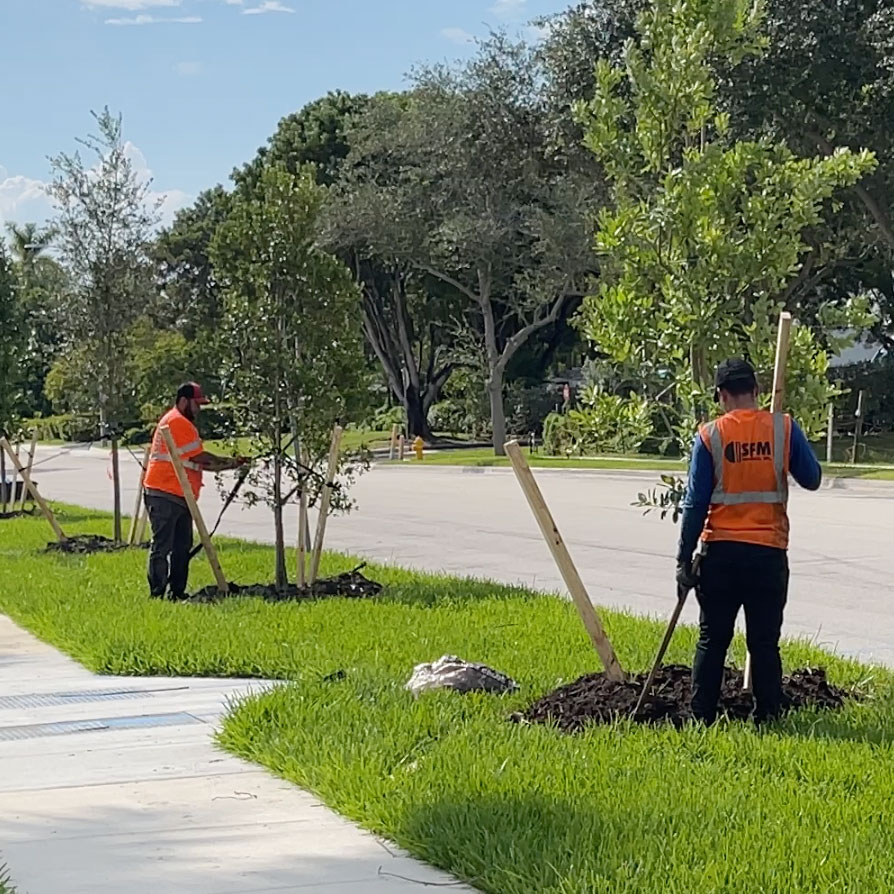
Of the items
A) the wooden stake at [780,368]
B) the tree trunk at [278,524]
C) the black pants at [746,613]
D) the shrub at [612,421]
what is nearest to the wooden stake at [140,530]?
the tree trunk at [278,524]

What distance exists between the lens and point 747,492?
667 centimetres

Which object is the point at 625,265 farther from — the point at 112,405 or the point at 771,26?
the point at 771,26

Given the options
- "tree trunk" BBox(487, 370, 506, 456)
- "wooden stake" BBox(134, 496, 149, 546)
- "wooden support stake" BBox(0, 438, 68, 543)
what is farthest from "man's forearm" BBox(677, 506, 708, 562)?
"tree trunk" BBox(487, 370, 506, 456)

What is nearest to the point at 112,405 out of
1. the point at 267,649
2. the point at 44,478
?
the point at 267,649

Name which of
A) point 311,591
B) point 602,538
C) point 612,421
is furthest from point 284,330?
point 602,538

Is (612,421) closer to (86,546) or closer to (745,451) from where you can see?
(745,451)

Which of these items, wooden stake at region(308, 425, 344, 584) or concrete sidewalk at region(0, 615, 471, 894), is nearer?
concrete sidewalk at region(0, 615, 471, 894)

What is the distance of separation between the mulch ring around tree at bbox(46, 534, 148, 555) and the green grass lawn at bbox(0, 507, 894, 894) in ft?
19.0

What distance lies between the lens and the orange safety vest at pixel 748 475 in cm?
665

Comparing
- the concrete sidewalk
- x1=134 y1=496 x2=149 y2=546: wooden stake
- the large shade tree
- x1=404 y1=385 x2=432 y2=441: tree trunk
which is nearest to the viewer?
the concrete sidewalk

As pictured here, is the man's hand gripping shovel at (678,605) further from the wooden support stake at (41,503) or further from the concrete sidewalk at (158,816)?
the wooden support stake at (41,503)

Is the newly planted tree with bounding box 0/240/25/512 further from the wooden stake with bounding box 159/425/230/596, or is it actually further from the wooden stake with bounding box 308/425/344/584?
the wooden stake with bounding box 308/425/344/584

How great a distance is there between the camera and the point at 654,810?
525cm

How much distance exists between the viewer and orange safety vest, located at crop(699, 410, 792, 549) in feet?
21.8
